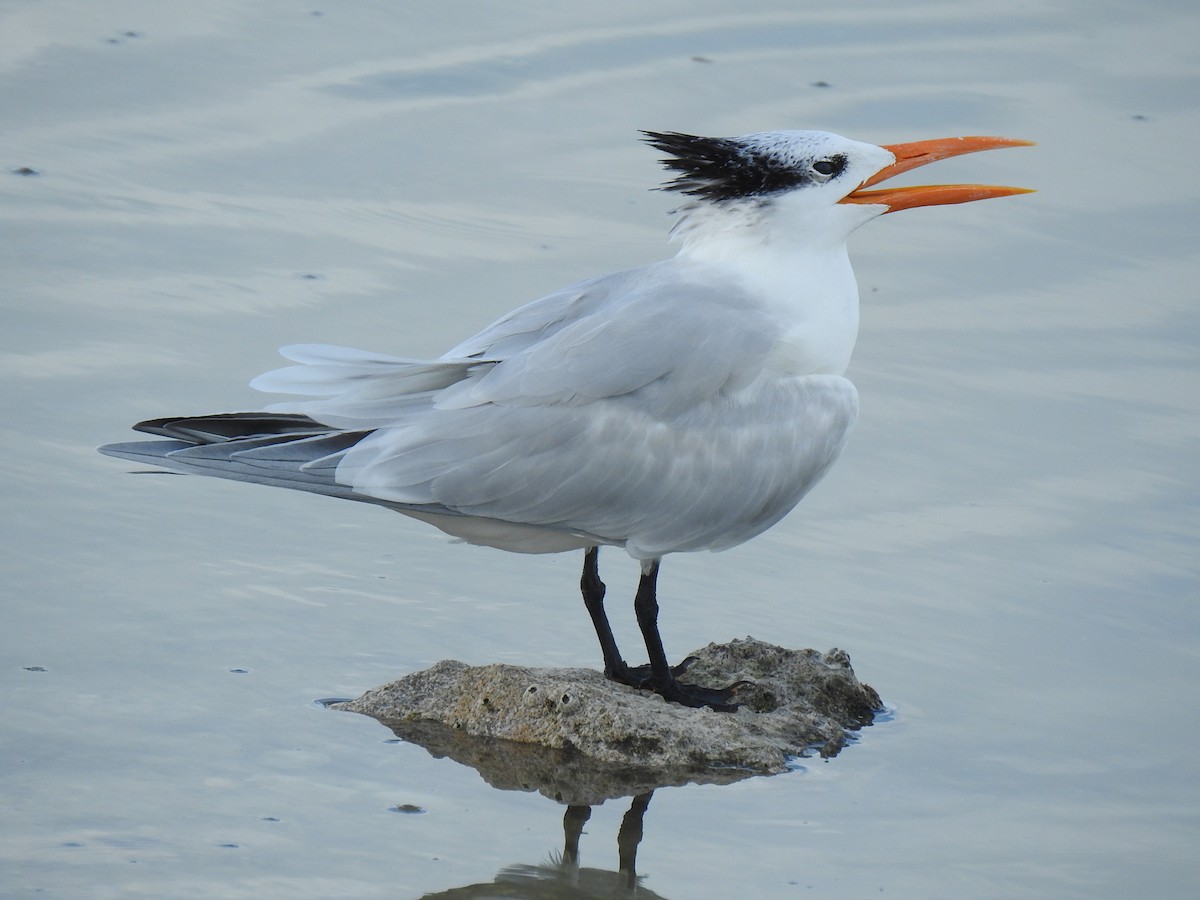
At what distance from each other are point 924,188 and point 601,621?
1.67 meters

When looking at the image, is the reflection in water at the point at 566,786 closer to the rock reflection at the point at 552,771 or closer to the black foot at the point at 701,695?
the rock reflection at the point at 552,771

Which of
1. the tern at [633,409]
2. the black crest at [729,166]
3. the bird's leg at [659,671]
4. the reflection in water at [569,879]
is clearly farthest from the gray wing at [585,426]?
the reflection in water at [569,879]

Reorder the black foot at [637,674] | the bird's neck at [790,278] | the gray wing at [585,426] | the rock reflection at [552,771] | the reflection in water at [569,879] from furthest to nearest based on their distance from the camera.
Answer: the bird's neck at [790,278] → the black foot at [637,674] → the gray wing at [585,426] → the rock reflection at [552,771] → the reflection in water at [569,879]

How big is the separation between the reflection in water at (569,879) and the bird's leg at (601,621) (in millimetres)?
825

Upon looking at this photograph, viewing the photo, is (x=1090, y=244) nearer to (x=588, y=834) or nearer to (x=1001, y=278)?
(x=1001, y=278)

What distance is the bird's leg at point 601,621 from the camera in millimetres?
5500

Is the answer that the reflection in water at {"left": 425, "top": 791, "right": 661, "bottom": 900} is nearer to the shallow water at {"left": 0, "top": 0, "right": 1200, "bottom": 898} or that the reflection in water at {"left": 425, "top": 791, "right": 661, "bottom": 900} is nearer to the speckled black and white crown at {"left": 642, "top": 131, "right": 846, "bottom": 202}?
the shallow water at {"left": 0, "top": 0, "right": 1200, "bottom": 898}

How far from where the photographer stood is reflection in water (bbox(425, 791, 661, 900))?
4398mm

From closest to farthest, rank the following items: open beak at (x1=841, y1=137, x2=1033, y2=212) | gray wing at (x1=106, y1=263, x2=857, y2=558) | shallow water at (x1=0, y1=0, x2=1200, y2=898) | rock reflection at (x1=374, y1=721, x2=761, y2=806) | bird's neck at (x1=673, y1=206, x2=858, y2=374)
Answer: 1. shallow water at (x1=0, y1=0, x2=1200, y2=898)
2. rock reflection at (x1=374, y1=721, x2=761, y2=806)
3. gray wing at (x1=106, y1=263, x2=857, y2=558)
4. bird's neck at (x1=673, y1=206, x2=858, y2=374)
5. open beak at (x1=841, y1=137, x2=1033, y2=212)

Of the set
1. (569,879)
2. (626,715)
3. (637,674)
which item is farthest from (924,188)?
(569,879)

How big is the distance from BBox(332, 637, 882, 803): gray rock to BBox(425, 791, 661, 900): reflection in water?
7.8 inches

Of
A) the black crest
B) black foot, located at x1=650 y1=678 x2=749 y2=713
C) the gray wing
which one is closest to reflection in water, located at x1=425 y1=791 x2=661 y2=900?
black foot, located at x1=650 y1=678 x2=749 y2=713

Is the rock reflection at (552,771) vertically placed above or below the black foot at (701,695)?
below

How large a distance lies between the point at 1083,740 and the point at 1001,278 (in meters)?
3.28
